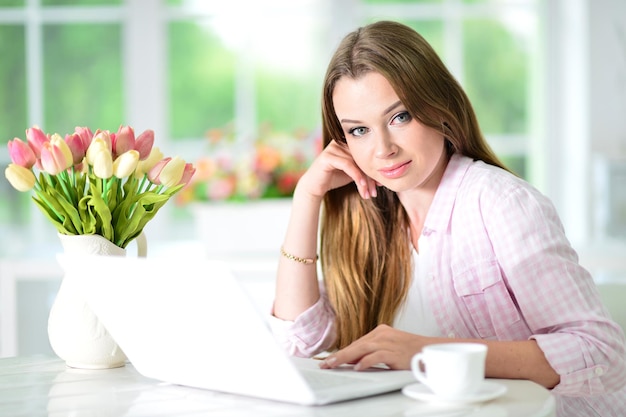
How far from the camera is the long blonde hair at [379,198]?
5.49 feet

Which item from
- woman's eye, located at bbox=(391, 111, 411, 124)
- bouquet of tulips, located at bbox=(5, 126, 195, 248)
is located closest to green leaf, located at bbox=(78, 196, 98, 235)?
bouquet of tulips, located at bbox=(5, 126, 195, 248)

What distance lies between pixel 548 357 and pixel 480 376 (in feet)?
0.93

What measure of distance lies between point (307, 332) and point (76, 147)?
1.98 feet

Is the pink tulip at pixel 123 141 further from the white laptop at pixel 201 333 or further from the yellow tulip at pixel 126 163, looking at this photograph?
the white laptop at pixel 201 333

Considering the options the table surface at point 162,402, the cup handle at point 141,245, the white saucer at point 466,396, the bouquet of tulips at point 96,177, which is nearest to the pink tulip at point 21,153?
the bouquet of tulips at point 96,177

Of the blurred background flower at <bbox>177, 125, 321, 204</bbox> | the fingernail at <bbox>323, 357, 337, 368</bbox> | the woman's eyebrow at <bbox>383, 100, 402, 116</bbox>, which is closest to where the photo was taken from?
the fingernail at <bbox>323, 357, 337, 368</bbox>

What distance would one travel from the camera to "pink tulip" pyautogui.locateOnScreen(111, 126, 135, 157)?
153cm

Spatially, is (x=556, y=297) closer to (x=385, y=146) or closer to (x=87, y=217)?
(x=385, y=146)

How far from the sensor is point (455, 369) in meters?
1.12

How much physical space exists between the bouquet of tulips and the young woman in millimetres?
362

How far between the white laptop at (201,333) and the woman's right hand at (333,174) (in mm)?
525

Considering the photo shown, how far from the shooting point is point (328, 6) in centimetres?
484

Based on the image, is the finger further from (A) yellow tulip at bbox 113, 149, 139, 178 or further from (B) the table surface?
(A) yellow tulip at bbox 113, 149, 139, 178

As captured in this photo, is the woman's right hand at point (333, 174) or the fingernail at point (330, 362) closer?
the fingernail at point (330, 362)
